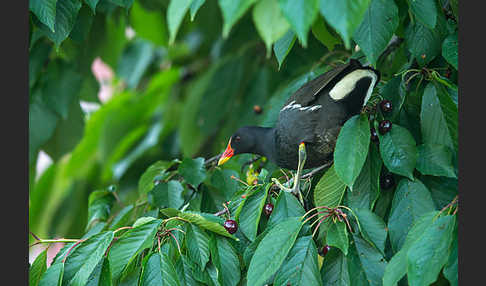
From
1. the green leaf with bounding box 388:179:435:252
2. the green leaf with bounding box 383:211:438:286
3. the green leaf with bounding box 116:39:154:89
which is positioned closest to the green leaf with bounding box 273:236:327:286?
the green leaf with bounding box 383:211:438:286

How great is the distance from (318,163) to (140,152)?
309 cm

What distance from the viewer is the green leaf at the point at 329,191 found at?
8.36ft

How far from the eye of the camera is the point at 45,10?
2.69m

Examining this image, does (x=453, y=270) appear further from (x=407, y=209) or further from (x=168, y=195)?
(x=168, y=195)

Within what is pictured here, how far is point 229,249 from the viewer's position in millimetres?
2410

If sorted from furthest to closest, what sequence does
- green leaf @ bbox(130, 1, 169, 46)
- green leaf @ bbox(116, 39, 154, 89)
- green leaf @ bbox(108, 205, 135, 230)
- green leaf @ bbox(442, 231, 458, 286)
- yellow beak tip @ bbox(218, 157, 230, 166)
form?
green leaf @ bbox(116, 39, 154, 89), green leaf @ bbox(130, 1, 169, 46), yellow beak tip @ bbox(218, 157, 230, 166), green leaf @ bbox(108, 205, 135, 230), green leaf @ bbox(442, 231, 458, 286)

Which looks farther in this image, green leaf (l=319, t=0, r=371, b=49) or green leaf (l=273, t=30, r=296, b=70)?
green leaf (l=273, t=30, r=296, b=70)

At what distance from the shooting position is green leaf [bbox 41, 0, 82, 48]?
113 inches

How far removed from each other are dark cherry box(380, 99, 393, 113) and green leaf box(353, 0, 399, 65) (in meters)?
0.31

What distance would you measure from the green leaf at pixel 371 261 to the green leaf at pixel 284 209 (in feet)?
0.83

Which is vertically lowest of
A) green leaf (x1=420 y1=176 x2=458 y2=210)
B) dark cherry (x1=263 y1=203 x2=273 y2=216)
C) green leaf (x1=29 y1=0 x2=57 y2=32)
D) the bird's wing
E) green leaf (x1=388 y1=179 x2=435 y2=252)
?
green leaf (x1=420 y1=176 x2=458 y2=210)

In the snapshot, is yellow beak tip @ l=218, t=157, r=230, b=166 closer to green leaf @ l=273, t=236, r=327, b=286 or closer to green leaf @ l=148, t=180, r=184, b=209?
green leaf @ l=148, t=180, r=184, b=209

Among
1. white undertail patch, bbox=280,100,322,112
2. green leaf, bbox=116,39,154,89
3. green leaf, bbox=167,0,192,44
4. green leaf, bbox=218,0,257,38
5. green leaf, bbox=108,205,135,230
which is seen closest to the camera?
green leaf, bbox=218,0,257,38

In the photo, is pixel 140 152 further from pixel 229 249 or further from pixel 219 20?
pixel 229 249
